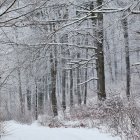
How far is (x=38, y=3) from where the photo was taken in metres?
7.86

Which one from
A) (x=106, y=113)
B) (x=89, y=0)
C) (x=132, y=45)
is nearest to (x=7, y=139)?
(x=106, y=113)

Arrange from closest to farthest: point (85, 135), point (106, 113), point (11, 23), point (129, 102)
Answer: point (11, 23)
point (129, 102)
point (85, 135)
point (106, 113)

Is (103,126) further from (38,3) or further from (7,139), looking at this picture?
(38,3)

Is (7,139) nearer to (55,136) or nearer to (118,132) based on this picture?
(55,136)

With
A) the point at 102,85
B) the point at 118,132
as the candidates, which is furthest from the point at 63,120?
the point at 118,132

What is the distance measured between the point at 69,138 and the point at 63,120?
794 centimetres

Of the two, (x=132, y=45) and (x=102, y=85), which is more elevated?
(x=132, y=45)

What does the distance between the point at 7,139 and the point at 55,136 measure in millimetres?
1751

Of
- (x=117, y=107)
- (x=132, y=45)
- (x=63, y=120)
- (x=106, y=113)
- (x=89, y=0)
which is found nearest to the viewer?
(x=117, y=107)

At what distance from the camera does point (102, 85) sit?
16484mm

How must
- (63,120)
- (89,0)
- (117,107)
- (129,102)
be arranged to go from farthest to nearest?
(63,120), (89,0), (117,107), (129,102)

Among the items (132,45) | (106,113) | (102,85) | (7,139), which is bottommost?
(7,139)

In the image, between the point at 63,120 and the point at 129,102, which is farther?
the point at 63,120

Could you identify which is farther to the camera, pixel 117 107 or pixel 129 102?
pixel 117 107
